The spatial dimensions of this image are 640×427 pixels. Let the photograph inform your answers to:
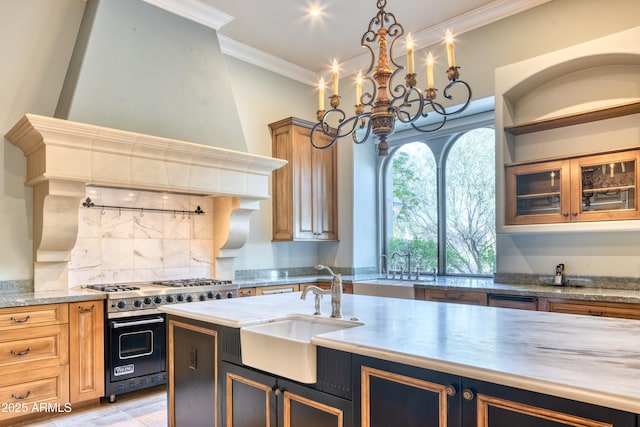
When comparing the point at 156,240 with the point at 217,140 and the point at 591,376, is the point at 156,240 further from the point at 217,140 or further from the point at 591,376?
the point at 591,376

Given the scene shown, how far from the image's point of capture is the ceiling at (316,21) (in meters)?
4.04

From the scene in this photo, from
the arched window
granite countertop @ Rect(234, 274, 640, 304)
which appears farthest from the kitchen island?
the arched window

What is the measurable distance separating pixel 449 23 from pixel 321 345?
3.88 metres

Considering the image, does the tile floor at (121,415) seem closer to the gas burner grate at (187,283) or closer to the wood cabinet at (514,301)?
the gas burner grate at (187,283)

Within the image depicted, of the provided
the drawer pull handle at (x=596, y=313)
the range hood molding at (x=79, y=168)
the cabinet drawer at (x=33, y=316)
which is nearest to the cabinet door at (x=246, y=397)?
the cabinet drawer at (x=33, y=316)

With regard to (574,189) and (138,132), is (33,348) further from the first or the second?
(574,189)

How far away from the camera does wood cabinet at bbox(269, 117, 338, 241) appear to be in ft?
16.4

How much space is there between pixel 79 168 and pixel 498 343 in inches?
125

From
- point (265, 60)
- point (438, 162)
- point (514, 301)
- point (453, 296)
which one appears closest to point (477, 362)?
point (514, 301)

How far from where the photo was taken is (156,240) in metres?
4.19

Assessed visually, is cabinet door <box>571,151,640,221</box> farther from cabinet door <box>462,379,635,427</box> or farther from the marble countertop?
cabinet door <box>462,379,635,427</box>

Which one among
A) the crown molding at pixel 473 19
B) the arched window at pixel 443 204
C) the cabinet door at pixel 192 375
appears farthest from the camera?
the arched window at pixel 443 204

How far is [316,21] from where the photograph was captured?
4348mm

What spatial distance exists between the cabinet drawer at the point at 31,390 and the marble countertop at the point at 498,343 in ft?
4.52
